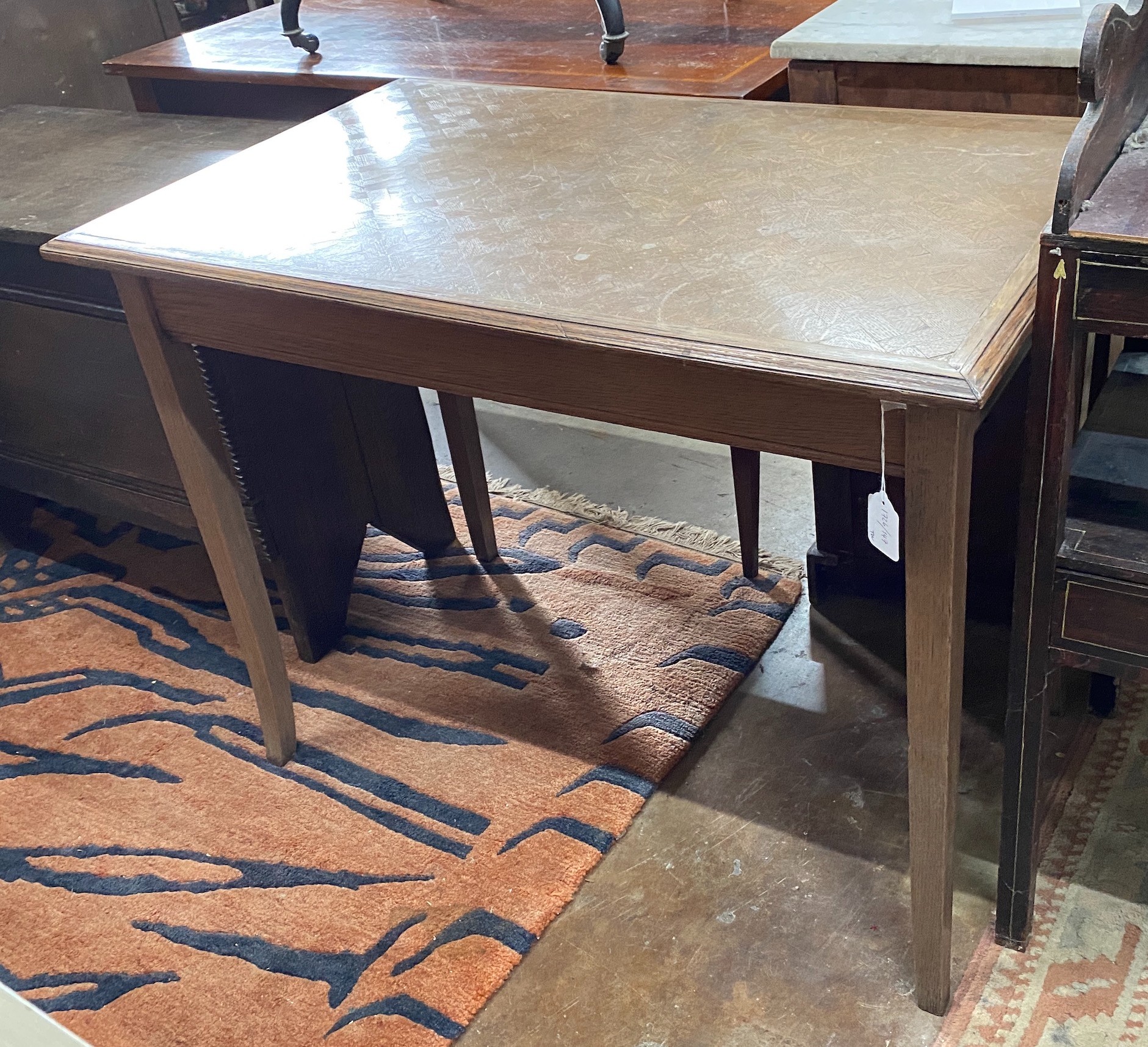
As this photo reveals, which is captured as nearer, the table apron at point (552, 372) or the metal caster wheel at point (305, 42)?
the table apron at point (552, 372)

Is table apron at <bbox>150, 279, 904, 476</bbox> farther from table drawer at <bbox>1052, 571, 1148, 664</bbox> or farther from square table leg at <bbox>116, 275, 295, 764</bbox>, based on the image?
table drawer at <bbox>1052, 571, 1148, 664</bbox>

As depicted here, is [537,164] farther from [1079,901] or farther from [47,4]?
[47,4]

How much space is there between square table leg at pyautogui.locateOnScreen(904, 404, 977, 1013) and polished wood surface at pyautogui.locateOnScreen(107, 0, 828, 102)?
79 cm

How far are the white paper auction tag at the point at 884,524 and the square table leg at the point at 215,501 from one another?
2.78 feet

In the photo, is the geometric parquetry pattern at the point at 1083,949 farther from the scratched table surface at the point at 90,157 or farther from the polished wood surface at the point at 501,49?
the scratched table surface at the point at 90,157

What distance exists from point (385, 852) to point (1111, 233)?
1.12 meters

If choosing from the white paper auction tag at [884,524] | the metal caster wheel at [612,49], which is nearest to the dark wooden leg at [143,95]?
the metal caster wheel at [612,49]

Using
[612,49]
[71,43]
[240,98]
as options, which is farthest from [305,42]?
[71,43]

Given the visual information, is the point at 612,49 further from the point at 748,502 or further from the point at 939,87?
the point at 748,502

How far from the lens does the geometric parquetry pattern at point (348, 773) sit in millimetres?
1348

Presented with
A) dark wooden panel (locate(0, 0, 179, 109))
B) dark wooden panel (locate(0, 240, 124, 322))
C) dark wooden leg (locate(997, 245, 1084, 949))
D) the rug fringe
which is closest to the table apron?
dark wooden leg (locate(997, 245, 1084, 949))

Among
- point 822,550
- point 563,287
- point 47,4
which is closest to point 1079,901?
point 822,550

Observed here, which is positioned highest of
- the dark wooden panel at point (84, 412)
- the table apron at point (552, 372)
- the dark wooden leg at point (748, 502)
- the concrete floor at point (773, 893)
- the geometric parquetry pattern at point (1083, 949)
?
the table apron at point (552, 372)

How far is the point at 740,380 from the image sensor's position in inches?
37.4
